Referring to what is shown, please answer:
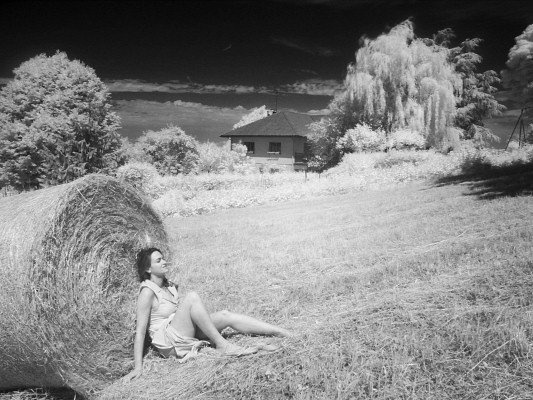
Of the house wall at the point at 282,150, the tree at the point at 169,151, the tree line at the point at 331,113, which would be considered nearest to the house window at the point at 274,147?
the house wall at the point at 282,150

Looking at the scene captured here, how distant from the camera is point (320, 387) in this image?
3301 millimetres

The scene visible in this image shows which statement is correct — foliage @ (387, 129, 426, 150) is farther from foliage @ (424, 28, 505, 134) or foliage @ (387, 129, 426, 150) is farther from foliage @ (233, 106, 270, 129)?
foliage @ (233, 106, 270, 129)

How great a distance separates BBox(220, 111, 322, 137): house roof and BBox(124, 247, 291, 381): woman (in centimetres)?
3785

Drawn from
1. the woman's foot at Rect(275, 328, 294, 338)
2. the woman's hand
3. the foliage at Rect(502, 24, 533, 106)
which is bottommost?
the woman's hand

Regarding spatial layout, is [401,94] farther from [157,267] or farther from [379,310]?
[157,267]

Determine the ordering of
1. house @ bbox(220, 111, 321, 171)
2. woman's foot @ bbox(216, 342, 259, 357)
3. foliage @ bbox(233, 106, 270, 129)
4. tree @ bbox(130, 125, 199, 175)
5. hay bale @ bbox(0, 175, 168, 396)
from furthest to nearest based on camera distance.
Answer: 1. foliage @ bbox(233, 106, 270, 129)
2. house @ bbox(220, 111, 321, 171)
3. tree @ bbox(130, 125, 199, 175)
4. woman's foot @ bbox(216, 342, 259, 357)
5. hay bale @ bbox(0, 175, 168, 396)

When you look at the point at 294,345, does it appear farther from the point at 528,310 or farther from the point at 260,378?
the point at 528,310

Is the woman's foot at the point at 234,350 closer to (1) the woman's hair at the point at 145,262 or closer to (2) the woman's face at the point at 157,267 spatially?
(2) the woman's face at the point at 157,267

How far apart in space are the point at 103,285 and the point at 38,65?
2444cm

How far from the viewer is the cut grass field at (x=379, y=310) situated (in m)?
3.24

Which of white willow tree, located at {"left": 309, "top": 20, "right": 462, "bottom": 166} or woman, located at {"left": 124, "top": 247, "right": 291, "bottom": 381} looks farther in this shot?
white willow tree, located at {"left": 309, "top": 20, "right": 462, "bottom": 166}

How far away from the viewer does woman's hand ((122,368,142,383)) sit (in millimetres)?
3914

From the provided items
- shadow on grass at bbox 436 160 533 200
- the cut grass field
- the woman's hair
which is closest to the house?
shadow on grass at bbox 436 160 533 200

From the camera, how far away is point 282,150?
42375 millimetres
